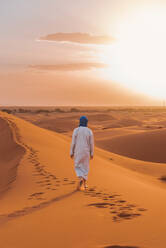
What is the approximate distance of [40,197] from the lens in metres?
6.41

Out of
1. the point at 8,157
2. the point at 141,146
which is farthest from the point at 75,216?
the point at 141,146

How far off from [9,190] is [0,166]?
A: 406cm

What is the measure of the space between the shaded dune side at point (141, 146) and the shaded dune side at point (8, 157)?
844 centimetres

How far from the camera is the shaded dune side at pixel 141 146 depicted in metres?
22.0

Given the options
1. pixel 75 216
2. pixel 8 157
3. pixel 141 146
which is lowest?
pixel 141 146

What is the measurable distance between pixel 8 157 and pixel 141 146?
12947mm

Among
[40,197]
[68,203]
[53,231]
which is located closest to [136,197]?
[68,203]

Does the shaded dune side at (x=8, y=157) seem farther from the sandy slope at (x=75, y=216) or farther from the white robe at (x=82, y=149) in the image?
the white robe at (x=82, y=149)

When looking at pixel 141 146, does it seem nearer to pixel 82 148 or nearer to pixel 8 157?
pixel 8 157

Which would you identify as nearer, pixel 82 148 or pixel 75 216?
pixel 75 216

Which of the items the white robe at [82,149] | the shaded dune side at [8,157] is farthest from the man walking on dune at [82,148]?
the shaded dune side at [8,157]

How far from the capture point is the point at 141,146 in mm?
23359

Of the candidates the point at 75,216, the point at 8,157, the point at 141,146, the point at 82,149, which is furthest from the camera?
the point at 141,146

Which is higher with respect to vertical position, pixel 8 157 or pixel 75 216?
pixel 75 216
